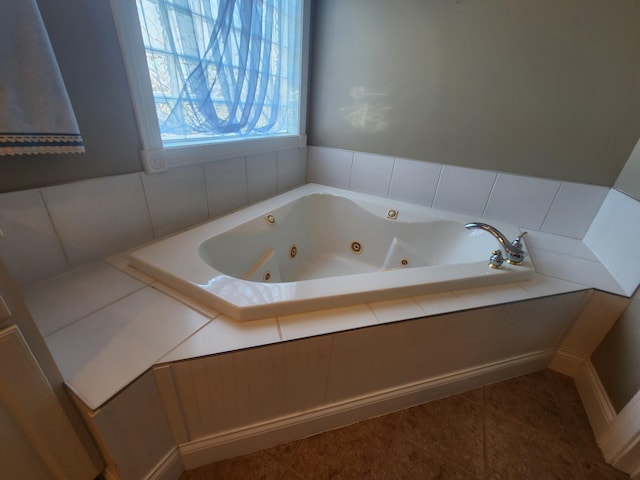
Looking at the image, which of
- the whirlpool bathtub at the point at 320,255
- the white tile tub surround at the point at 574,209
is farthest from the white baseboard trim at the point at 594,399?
the white tile tub surround at the point at 574,209

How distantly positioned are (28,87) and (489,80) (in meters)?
1.59

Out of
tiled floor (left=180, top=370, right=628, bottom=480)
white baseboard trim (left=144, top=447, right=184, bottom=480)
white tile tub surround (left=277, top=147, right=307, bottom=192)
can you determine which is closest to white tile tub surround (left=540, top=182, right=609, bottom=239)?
tiled floor (left=180, top=370, right=628, bottom=480)

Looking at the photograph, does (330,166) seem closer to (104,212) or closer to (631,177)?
(104,212)

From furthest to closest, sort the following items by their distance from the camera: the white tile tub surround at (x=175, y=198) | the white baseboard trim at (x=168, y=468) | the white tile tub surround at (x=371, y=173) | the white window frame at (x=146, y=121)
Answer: the white tile tub surround at (x=371, y=173) < the white tile tub surround at (x=175, y=198) < the white window frame at (x=146, y=121) < the white baseboard trim at (x=168, y=468)

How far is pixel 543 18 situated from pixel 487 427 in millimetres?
1564

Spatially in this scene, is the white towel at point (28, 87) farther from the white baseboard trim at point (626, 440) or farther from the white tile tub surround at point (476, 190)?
the white baseboard trim at point (626, 440)

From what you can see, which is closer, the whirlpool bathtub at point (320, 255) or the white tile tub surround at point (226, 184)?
the whirlpool bathtub at point (320, 255)

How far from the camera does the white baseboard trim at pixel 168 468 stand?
0.66 meters

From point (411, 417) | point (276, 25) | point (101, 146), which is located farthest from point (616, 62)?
point (101, 146)

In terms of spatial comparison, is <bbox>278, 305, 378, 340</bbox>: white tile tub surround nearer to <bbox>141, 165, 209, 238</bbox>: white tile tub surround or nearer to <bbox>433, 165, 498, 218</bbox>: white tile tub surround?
<bbox>141, 165, 209, 238</bbox>: white tile tub surround

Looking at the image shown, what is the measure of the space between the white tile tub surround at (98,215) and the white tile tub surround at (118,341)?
27 cm

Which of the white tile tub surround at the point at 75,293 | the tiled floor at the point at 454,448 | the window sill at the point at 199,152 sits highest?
the window sill at the point at 199,152

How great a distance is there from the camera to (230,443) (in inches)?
30.0

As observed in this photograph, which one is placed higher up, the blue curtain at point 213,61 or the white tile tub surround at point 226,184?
the blue curtain at point 213,61
